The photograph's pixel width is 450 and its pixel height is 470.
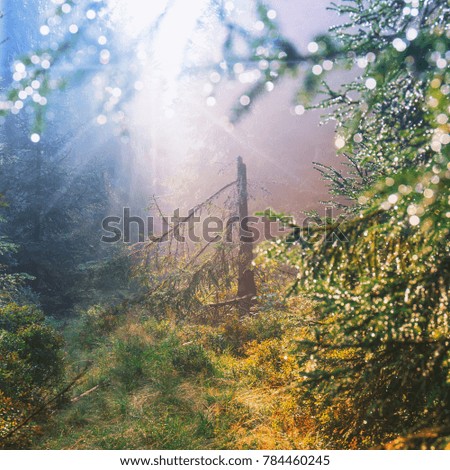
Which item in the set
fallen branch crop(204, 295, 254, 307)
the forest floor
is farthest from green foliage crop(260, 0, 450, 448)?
fallen branch crop(204, 295, 254, 307)

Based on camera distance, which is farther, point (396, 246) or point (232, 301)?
point (232, 301)

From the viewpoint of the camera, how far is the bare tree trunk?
A: 35.1 ft

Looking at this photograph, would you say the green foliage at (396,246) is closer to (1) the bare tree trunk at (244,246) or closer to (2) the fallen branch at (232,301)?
(1) the bare tree trunk at (244,246)

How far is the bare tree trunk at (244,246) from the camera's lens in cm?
1070

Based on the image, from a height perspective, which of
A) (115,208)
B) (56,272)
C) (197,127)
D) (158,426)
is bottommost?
(158,426)

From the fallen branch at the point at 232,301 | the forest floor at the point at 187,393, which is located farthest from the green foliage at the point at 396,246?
the fallen branch at the point at 232,301

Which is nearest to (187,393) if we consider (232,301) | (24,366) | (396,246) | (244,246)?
(24,366)

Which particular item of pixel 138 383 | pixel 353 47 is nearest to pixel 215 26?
pixel 353 47

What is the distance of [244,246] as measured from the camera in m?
10.8

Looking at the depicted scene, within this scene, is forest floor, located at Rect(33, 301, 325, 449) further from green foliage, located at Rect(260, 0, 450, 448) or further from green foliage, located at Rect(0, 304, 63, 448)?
green foliage, located at Rect(260, 0, 450, 448)

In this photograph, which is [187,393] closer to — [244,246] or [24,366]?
[24,366]
